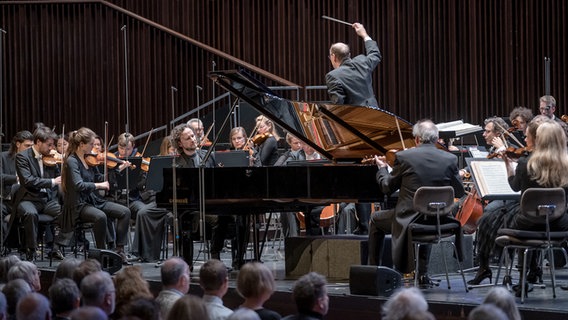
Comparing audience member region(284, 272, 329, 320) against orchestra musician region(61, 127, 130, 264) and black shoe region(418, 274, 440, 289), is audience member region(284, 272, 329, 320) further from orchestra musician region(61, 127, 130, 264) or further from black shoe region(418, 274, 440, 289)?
orchestra musician region(61, 127, 130, 264)

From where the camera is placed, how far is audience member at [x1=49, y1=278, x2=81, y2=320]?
14.7 ft

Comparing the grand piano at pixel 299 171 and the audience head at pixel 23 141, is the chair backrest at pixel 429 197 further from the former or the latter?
the audience head at pixel 23 141

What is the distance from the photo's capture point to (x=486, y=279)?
7.12 m

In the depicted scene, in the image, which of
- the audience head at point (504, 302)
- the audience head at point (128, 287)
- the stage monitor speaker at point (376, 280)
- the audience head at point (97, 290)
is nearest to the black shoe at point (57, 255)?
the stage monitor speaker at point (376, 280)

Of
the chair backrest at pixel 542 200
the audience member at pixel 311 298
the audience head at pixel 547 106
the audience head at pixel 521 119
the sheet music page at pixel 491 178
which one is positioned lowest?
the audience member at pixel 311 298

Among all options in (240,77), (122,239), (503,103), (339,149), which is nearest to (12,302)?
(240,77)

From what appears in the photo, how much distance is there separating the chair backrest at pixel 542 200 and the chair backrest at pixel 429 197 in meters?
0.61

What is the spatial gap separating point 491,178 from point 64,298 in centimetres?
353

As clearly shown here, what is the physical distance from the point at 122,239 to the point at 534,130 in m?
4.30

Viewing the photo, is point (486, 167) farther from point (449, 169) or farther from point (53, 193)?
point (53, 193)

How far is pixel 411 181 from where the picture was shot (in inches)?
262

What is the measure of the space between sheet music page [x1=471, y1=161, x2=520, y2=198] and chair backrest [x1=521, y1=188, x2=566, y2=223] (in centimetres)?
80

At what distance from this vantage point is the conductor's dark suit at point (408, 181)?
6574 millimetres

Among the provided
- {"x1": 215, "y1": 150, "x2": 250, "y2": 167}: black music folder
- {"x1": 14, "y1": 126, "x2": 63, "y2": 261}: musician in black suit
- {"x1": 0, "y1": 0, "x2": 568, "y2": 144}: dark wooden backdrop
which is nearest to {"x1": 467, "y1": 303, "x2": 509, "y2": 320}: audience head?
{"x1": 215, "y1": 150, "x2": 250, "y2": 167}: black music folder
